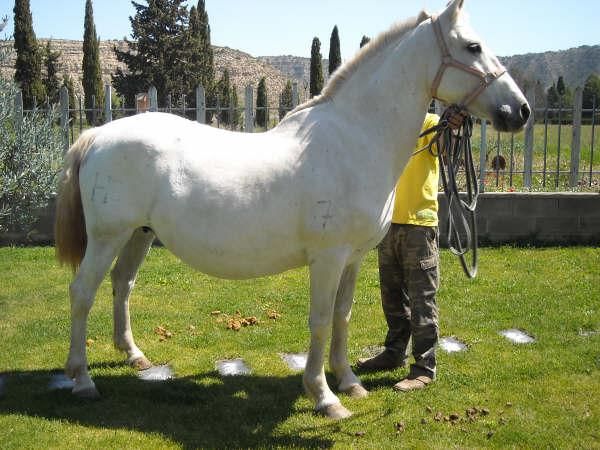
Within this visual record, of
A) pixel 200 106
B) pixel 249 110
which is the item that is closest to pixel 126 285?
pixel 249 110

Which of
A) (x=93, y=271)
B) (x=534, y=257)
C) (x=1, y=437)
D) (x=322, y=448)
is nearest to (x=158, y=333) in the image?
(x=93, y=271)

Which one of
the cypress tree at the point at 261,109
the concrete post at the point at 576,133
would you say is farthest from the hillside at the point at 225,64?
the concrete post at the point at 576,133

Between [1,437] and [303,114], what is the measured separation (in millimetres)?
2734

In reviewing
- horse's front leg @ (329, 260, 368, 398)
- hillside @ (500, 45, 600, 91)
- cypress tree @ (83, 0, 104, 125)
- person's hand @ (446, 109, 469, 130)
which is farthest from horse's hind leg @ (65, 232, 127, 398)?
hillside @ (500, 45, 600, 91)

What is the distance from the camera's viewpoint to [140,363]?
477cm

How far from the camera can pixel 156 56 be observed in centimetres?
3597

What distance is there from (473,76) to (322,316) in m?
1.75

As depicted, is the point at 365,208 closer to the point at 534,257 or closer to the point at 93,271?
the point at 93,271

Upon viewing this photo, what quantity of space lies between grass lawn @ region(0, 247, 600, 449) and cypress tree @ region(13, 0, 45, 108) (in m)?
24.7

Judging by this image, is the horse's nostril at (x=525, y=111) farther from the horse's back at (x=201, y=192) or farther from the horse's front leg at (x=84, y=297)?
the horse's front leg at (x=84, y=297)

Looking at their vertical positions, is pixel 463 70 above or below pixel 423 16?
below

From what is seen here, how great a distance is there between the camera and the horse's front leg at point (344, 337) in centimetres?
421

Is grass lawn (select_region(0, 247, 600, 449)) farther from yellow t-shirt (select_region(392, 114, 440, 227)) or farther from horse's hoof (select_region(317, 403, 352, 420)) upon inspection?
yellow t-shirt (select_region(392, 114, 440, 227))

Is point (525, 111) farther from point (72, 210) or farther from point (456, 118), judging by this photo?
point (72, 210)
